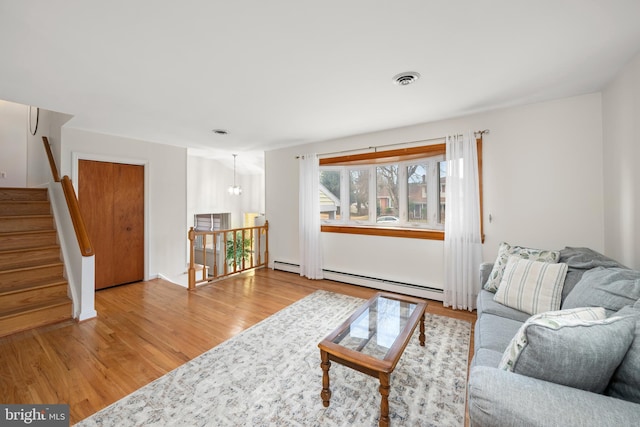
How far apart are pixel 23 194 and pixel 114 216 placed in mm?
1165

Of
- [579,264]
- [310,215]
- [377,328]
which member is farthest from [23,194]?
[579,264]

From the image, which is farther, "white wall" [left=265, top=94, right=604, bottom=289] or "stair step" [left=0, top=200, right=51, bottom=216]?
"stair step" [left=0, top=200, right=51, bottom=216]

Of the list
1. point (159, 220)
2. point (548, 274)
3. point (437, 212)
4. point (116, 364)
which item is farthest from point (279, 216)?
point (548, 274)

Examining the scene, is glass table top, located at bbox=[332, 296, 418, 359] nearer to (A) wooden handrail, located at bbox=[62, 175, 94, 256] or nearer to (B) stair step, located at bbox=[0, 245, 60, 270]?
(A) wooden handrail, located at bbox=[62, 175, 94, 256]

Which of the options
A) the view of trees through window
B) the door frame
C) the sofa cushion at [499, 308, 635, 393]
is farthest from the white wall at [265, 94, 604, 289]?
the door frame

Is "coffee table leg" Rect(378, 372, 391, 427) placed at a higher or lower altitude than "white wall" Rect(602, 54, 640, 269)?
lower

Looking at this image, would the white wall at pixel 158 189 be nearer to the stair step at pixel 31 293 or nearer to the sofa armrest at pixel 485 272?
the stair step at pixel 31 293

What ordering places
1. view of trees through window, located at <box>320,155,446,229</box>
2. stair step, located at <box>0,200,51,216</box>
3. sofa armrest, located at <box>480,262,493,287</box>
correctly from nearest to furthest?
sofa armrest, located at <box>480,262,493,287</box>
stair step, located at <box>0,200,51,216</box>
view of trees through window, located at <box>320,155,446,229</box>

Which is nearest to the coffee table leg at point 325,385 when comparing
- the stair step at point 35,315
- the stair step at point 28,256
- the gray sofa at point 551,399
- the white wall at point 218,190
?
the gray sofa at point 551,399

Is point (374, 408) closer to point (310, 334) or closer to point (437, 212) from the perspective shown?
point (310, 334)

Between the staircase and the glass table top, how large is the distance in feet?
10.2

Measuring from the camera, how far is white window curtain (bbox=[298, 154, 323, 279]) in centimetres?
414

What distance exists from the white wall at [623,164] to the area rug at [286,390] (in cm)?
144

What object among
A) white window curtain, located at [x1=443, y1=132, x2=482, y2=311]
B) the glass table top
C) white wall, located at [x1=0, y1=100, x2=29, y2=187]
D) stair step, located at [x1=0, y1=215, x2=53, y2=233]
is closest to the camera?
the glass table top
